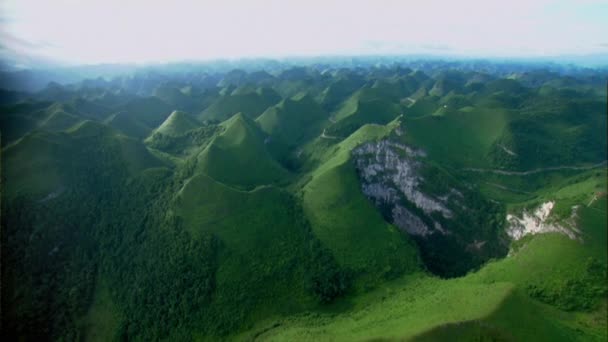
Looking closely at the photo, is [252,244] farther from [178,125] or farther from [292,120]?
[292,120]

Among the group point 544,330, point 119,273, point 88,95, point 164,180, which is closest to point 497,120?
point 544,330

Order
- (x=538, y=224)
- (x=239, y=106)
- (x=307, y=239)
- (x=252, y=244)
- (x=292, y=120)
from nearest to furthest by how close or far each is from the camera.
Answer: (x=538, y=224) < (x=252, y=244) < (x=307, y=239) < (x=292, y=120) < (x=239, y=106)

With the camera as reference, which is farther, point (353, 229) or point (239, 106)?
point (239, 106)

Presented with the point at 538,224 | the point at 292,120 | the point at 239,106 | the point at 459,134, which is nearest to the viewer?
the point at 538,224

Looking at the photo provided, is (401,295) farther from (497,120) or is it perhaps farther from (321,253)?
(497,120)

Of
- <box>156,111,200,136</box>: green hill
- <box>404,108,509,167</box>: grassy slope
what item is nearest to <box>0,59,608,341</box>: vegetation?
<box>404,108,509,167</box>: grassy slope

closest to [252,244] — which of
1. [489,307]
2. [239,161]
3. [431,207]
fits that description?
[239,161]

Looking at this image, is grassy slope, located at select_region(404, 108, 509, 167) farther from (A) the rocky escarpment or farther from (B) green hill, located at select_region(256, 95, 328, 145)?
(B) green hill, located at select_region(256, 95, 328, 145)

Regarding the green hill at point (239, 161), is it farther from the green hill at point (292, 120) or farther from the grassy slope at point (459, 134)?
the grassy slope at point (459, 134)
